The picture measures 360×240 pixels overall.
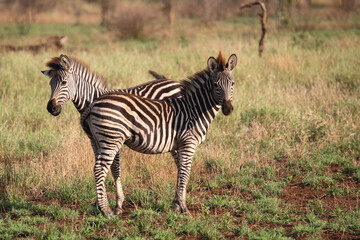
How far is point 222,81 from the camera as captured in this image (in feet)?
17.8

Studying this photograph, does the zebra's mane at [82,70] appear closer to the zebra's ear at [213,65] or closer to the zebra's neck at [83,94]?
the zebra's neck at [83,94]

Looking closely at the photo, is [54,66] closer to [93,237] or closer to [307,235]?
[93,237]

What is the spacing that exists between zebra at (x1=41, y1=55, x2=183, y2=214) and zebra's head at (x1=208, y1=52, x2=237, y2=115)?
1.24 m

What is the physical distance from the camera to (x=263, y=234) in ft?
16.2

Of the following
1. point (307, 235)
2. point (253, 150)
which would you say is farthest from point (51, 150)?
point (307, 235)

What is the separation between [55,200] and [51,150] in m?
1.67

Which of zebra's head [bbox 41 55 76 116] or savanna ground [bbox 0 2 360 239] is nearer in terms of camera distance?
savanna ground [bbox 0 2 360 239]

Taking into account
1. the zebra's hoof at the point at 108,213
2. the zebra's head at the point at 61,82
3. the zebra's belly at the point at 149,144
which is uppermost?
the zebra's head at the point at 61,82

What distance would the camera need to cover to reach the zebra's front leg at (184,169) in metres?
5.46

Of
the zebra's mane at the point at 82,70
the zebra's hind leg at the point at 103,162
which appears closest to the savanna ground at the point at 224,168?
the zebra's hind leg at the point at 103,162

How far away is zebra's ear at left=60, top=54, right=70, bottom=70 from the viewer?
589 cm

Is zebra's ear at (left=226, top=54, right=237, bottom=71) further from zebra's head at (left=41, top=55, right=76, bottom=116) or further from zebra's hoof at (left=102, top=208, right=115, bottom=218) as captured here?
zebra's hoof at (left=102, top=208, right=115, bottom=218)

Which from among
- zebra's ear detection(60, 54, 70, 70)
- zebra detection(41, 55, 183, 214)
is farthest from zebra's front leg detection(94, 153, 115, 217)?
zebra's ear detection(60, 54, 70, 70)

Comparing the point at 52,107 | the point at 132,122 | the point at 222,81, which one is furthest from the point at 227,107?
the point at 52,107
